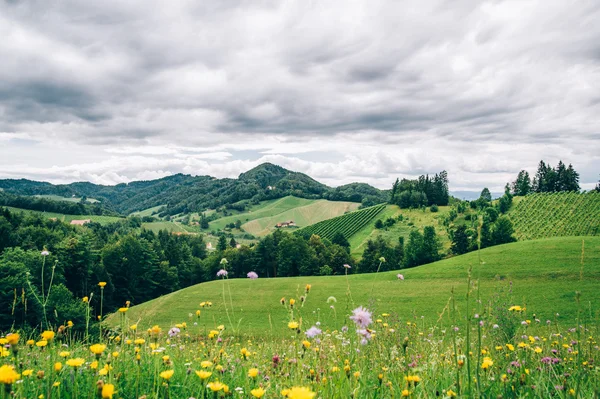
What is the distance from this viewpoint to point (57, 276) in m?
35.2

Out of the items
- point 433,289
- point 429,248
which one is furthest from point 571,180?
point 433,289

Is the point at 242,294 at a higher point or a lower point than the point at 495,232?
lower

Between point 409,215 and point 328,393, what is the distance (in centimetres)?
11122

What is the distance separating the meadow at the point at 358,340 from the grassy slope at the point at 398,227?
4700cm

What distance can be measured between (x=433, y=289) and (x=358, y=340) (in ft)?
122

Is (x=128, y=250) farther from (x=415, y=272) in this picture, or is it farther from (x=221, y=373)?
(x=221, y=373)

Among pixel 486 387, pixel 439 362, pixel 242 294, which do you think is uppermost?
pixel 486 387

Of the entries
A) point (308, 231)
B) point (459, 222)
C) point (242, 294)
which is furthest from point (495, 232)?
point (308, 231)

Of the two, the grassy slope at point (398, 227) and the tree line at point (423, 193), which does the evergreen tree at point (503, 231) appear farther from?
the tree line at point (423, 193)

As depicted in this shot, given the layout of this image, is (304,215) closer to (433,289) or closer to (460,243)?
(460,243)

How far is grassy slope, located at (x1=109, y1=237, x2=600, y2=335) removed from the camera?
3006 centimetres

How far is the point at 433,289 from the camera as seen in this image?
37.3 metres

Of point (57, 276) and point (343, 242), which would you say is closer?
point (57, 276)

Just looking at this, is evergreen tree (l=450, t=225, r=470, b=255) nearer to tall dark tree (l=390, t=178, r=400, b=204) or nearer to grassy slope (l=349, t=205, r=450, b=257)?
grassy slope (l=349, t=205, r=450, b=257)
